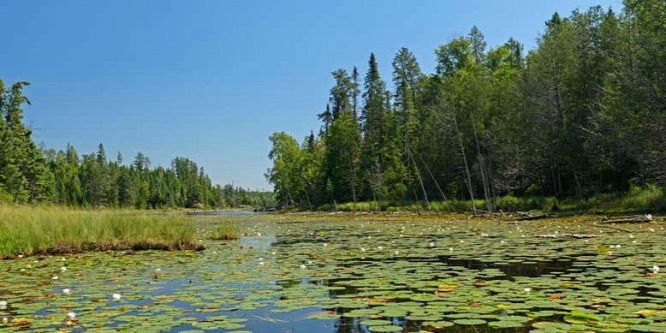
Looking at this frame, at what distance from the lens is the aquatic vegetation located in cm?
517

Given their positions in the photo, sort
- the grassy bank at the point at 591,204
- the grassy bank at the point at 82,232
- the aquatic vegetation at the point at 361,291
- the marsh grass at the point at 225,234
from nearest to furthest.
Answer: the aquatic vegetation at the point at 361,291 → the grassy bank at the point at 82,232 → the marsh grass at the point at 225,234 → the grassy bank at the point at 591,204

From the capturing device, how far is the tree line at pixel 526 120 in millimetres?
23734

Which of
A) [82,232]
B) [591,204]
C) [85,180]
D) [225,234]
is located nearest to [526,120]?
[591,204]

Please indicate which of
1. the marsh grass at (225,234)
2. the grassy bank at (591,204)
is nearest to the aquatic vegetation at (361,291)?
the marsh grass at (225,234)

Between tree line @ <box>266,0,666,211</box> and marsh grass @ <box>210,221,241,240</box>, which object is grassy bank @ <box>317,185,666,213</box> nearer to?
tree line @ <box>266,0,666,211</box>

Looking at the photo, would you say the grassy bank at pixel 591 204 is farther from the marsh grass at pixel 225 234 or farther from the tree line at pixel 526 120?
the marsh grass at pixel 225 234

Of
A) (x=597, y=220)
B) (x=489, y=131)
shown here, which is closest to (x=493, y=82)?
(x=489, y=131)

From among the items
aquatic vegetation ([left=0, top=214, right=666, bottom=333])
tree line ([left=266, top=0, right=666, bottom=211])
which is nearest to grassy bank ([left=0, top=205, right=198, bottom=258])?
aquatic vegetation ([left=0, top=214, right=666, bottom=333])

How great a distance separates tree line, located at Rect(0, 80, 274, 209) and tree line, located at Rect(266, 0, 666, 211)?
24.6 meters

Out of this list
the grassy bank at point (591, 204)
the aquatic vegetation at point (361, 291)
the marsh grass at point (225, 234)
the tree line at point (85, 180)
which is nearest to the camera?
the aquatic vegetation at point (361, 291)

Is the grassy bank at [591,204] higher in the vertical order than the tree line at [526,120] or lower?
lower

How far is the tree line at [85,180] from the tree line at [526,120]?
24550 mm

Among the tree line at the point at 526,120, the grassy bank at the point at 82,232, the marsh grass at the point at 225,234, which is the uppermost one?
the tree line at the point at 526,120

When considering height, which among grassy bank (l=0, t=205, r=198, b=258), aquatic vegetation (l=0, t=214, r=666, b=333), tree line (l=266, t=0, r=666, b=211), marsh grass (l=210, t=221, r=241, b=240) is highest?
tree line (l=266, t=0, r=666, b=211)
